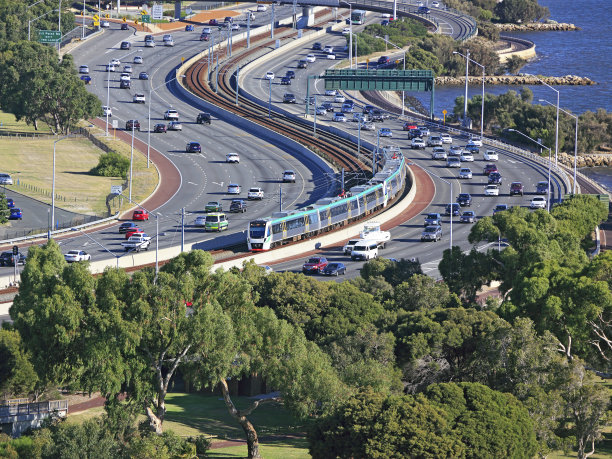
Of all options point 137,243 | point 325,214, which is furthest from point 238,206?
point 137,243

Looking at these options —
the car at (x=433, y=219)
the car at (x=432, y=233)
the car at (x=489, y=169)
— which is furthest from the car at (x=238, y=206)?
the car at (x=489, y=169)

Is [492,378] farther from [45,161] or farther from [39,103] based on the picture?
[39,103]

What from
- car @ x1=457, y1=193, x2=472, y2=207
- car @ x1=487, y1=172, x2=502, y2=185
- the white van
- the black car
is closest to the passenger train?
the white van

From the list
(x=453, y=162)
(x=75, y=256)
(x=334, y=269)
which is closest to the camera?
(x=334, y=269)

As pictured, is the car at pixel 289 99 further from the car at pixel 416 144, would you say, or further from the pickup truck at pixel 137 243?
the pickup truck at pixel 137 243

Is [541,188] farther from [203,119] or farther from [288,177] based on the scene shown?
[203,119]

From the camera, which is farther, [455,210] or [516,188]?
[516,188]

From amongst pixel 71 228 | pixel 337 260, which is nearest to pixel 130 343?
pixel 337 260
